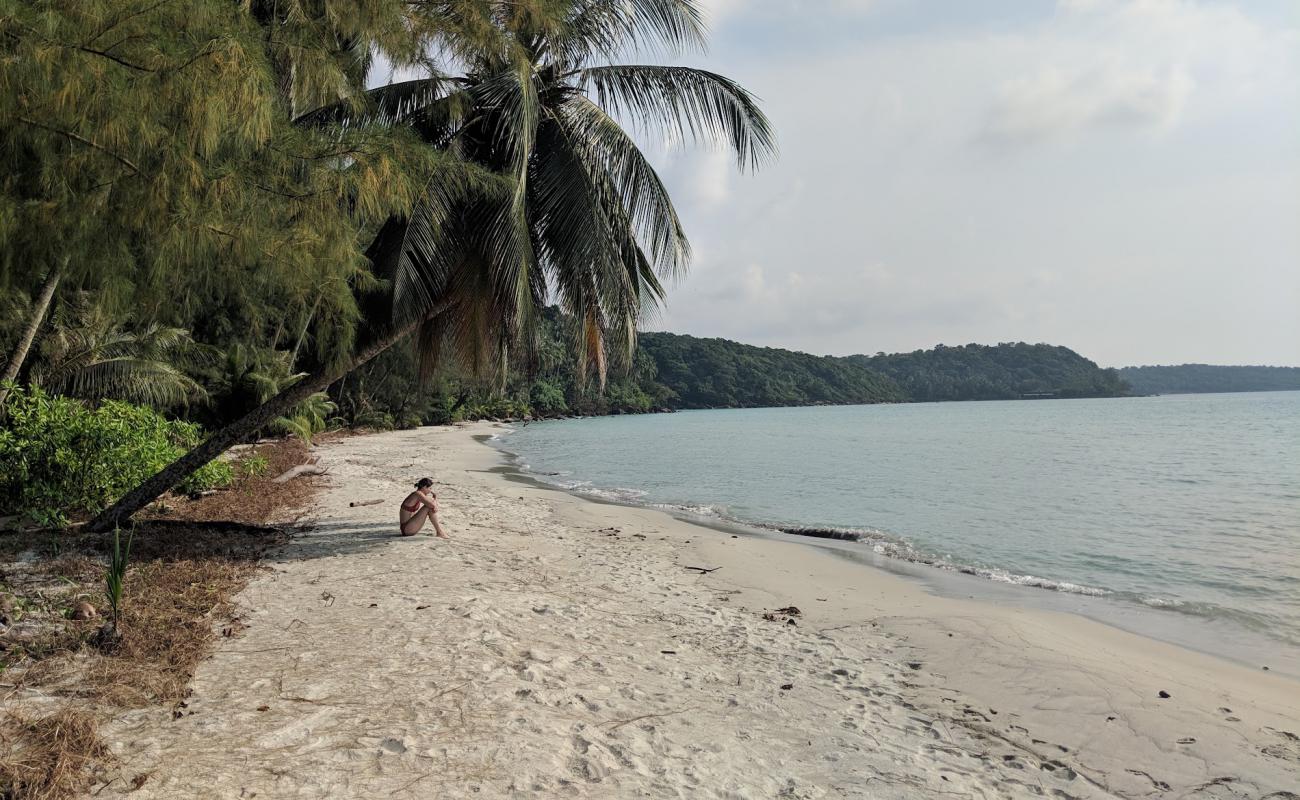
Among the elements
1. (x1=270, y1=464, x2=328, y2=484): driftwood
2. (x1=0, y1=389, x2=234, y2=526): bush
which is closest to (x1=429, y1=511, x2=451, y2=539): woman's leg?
(x1=0, y1=389, x2=234, y2=526): bush

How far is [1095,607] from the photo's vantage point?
8.76 meters

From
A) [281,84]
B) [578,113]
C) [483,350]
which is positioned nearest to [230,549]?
[483,350]

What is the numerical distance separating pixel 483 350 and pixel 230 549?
12.5 feet

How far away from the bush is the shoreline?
9.16m

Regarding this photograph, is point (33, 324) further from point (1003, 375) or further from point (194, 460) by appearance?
point (1003, 375)

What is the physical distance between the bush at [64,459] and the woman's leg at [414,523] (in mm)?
3151

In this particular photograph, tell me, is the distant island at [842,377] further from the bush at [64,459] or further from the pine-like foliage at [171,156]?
the pine-like foliage at [171,156]

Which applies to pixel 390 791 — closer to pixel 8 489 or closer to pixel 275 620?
pixel 275 620

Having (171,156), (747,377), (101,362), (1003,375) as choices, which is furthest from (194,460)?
(1003,375)

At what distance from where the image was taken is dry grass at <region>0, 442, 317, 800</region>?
307 centimetres

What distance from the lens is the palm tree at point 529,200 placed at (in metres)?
8.07

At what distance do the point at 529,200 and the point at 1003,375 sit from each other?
147 metres

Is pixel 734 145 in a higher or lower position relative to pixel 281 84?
higher

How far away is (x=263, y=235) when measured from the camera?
481 centimetres
